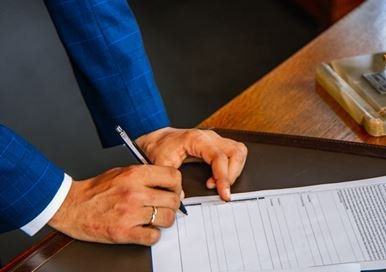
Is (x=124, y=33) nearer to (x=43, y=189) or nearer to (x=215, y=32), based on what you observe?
(x=43, y=189)

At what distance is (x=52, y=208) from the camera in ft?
2.86

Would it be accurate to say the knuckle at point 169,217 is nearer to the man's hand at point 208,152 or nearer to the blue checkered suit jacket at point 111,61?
the man's hand at point 208,152

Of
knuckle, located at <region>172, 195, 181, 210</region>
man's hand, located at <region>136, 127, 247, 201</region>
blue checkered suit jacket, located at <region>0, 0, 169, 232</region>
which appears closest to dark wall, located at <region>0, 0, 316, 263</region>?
blue checkered suit jacket, located at <region>0, 0, 169, 232</region>

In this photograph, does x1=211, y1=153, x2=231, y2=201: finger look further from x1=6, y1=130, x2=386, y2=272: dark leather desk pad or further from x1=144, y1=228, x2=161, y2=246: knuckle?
x1=144, y1=228, x2=161, y2=246: knuckle

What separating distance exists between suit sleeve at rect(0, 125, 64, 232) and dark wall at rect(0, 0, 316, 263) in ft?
3.82

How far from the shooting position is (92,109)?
1.14m

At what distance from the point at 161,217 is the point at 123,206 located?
2.4 inches

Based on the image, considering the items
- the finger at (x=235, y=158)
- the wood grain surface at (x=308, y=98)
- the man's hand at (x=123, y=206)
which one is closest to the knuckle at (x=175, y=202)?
the man's hand at (x=123, y=206)

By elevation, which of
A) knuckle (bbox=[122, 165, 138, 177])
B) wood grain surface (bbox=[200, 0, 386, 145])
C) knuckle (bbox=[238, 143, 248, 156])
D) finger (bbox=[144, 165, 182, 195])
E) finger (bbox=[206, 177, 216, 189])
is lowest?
wood grain surface (bbox=[200, 0, 386, 145])

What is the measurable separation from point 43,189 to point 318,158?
457 mm

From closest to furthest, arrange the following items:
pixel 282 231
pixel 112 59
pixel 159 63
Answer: pixel 282 231
pixel 112 59
pixel 159 63

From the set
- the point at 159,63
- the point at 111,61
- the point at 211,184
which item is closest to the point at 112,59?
the point at 111,61

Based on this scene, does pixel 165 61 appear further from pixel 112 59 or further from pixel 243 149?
pixel 243 149

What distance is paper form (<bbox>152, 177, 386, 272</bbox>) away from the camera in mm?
765
